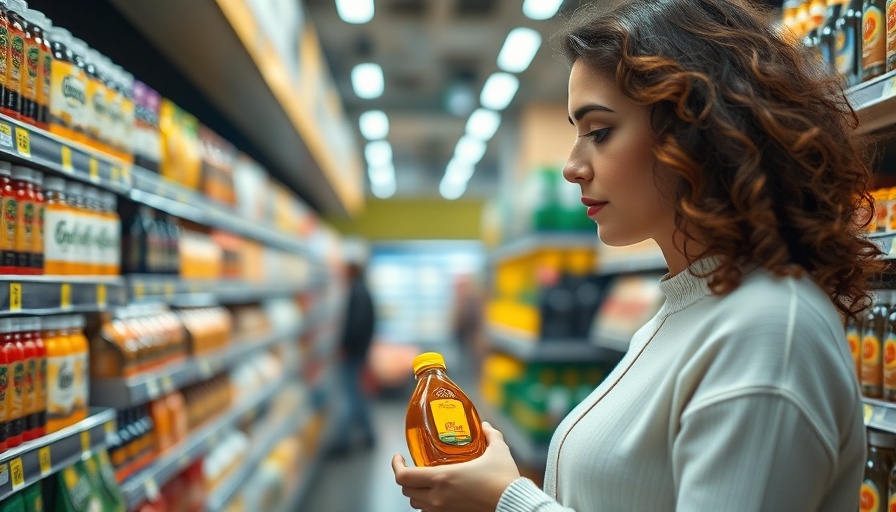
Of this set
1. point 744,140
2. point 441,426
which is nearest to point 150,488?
point 441,426

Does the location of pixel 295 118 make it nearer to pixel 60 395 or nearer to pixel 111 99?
pixel 111 99

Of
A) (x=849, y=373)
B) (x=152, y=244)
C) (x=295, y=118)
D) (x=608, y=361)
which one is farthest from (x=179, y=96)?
(x=849, y=373)

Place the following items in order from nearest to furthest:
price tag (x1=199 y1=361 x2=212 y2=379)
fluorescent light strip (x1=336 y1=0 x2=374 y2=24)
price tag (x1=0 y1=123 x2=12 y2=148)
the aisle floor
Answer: price tag (x1=0 y1=123 x2=12 y2=148) → price tag (x1=199 y1=361 x2=212 y2=379) → fluorescent light strip (x1=336 y1=0 x2=374 y2=24) → the aisle floor

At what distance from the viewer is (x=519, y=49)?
19.2ft

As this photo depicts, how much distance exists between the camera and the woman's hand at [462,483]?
1.05 metres

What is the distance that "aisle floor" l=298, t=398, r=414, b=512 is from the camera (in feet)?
16.5

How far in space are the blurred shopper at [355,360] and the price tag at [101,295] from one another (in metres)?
5.04

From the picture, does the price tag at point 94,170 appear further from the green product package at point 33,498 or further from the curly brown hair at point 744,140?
the curly brown hair at point 744,140

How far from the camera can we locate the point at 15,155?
1.45 metres

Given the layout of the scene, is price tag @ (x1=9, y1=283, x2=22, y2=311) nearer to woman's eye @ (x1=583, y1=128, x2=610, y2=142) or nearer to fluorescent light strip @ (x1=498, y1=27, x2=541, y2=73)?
woman's eye @ (x1=583, y1=128, x2=610, y2=142)

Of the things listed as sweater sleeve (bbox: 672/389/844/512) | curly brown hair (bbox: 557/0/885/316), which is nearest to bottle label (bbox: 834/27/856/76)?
curly brown hair (bbox: 557/0/885/316)

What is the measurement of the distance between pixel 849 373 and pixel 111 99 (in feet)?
6.16

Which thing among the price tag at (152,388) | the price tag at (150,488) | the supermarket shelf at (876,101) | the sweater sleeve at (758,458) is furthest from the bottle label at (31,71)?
the supermarket shelf at (876,101)

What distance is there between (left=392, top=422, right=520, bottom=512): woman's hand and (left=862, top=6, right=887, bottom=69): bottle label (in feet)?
3.69
